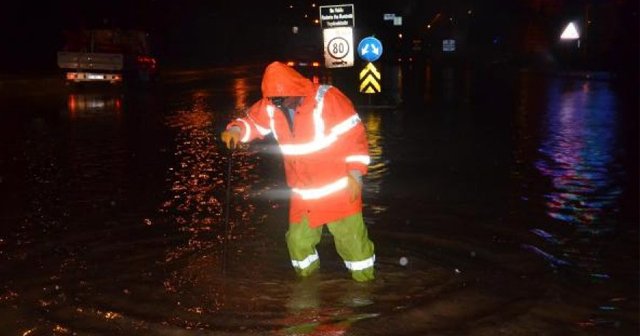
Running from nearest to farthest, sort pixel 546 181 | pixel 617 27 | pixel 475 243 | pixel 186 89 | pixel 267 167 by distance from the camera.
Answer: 1. pixel 475 243
2. pixel 546 181
3. pixel 267 167
4. pixel 186 89
5. pixel 617 27

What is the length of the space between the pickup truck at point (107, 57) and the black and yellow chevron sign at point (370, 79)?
1185 centimetres

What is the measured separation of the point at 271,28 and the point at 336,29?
55.5 meters

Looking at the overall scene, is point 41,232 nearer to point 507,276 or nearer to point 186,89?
point 507,276

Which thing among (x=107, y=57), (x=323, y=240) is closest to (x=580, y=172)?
(x=323, y=240)

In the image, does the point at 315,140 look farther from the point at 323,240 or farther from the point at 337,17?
the point at 337,17

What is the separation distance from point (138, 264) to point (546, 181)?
18.0 ft

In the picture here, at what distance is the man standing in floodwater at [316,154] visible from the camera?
528 centimetres

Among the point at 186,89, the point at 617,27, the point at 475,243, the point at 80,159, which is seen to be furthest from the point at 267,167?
the point at 617,27

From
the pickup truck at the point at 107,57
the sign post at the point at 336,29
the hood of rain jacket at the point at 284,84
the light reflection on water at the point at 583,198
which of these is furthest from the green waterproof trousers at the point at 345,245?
the pickup truck at the point at 107,57

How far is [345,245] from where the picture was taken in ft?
18.1

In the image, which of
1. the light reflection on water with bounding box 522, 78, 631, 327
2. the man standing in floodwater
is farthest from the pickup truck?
the man standing in floodwater

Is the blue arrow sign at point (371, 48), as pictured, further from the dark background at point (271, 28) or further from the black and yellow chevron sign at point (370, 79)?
the dark background at point (271, 28)

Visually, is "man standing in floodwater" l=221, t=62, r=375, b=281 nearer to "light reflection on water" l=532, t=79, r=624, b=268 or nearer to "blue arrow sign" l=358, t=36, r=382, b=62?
"light reflection on water" l=532, t=79, r=624, b=268

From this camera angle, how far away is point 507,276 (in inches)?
229
